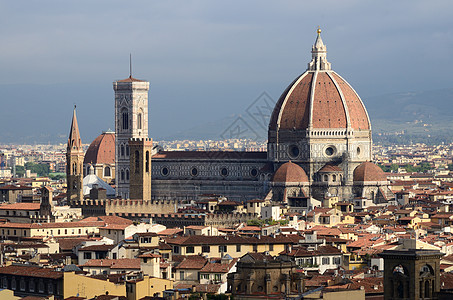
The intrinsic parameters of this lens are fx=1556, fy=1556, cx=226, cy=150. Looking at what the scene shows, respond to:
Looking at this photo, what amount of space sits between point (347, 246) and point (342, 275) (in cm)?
1258

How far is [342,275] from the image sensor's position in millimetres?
51594

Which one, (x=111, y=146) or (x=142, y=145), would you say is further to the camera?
(x=111, y=146)

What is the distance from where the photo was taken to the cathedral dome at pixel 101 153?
157000mm

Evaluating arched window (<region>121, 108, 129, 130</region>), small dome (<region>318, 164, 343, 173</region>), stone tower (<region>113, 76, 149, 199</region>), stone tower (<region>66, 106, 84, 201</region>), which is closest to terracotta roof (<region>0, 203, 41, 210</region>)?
stone tower (<region>66, 106, 84, 201</region>)

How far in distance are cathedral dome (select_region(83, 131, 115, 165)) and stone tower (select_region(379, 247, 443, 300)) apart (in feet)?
395

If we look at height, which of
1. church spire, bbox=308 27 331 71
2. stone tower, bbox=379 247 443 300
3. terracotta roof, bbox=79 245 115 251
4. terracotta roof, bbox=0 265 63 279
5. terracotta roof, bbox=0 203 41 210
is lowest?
terracotta roof, bbox=0 265 63 279

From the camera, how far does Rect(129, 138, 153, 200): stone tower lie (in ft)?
379

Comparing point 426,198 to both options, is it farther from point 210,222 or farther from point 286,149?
point 210,222

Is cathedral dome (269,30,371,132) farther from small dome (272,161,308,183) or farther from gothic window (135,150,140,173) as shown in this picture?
gothic window (135,150,140,173)

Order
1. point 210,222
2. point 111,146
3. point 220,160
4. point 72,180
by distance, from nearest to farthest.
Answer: point 210,222 → point 72,180 → point 220,160 → point 111,146

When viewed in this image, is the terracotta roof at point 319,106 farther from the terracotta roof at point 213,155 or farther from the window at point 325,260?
the window at point 325,260

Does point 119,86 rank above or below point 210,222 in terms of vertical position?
above

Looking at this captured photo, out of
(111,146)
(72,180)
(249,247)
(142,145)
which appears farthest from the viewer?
(111,146)

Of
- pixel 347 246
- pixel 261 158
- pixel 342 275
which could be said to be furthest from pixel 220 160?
pixel 342 275
